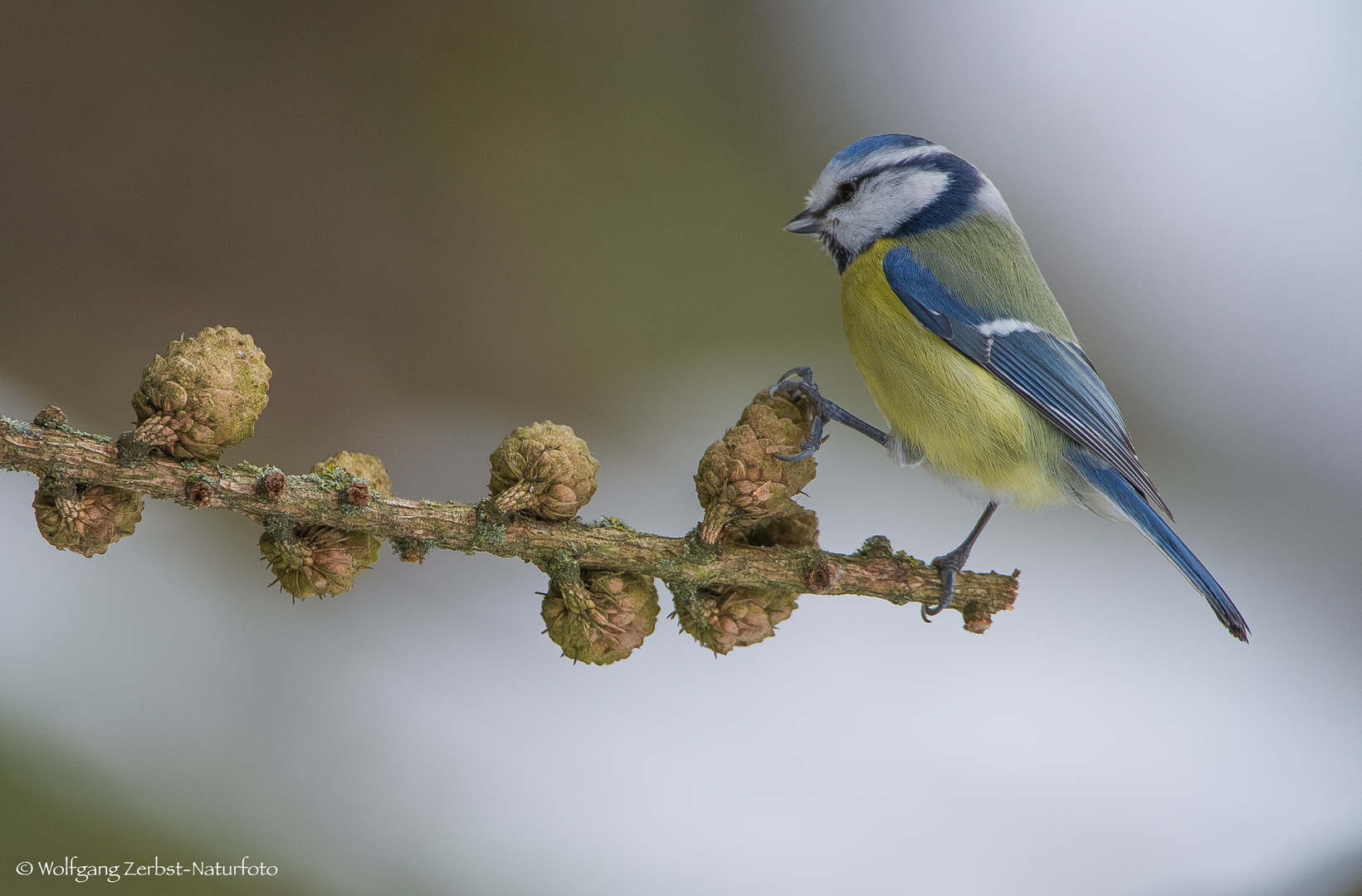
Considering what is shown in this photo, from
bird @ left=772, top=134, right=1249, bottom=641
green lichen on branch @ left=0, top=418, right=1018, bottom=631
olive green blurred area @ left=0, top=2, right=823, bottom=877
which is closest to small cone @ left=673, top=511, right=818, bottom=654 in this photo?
green lichen on branch @ left=0, top=418, right=1018, bottom=631

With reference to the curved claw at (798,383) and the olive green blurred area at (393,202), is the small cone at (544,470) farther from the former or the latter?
the olive green blurred area at (393,202)

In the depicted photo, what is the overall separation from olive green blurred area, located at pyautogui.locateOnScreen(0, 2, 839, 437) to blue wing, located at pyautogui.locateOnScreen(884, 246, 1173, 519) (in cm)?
53

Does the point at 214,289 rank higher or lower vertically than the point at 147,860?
higher

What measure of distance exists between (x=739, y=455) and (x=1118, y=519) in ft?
1.35

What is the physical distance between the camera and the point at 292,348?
1138mm

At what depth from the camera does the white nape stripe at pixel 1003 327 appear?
2.49 ft

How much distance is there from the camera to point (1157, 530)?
68 centimetres

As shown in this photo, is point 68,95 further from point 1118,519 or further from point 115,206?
point 1118,519

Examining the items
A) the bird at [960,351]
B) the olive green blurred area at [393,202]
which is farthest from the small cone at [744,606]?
the olive green blurred area at [393,202]

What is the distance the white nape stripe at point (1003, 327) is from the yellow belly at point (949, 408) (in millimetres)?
40

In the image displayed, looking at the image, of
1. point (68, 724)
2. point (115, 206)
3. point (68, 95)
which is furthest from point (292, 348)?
point (68, 724)

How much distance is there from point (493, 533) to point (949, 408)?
1.28 feet

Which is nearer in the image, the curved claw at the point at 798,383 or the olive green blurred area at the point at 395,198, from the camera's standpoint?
the curved claw at the point at 798,383

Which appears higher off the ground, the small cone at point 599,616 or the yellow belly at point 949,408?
the yellow belly at point 949,408
